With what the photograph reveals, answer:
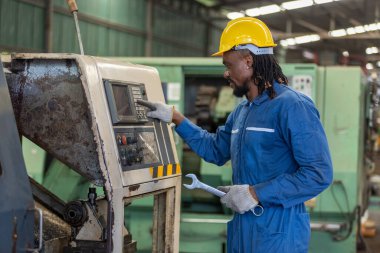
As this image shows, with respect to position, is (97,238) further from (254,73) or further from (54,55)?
(254,73)

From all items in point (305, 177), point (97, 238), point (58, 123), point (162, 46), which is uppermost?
point (162, 46)

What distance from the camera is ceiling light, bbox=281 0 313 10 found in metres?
11.8

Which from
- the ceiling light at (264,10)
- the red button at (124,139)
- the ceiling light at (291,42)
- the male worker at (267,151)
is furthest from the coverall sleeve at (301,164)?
the ceiling light at (291,42)

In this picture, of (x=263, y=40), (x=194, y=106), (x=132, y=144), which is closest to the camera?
(x=132, y=144)

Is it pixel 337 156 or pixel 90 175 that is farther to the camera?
pixel 337 156

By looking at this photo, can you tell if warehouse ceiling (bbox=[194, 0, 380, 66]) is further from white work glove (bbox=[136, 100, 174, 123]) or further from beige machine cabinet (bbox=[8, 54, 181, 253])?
beige machine cabinet (bbox=[8, 54, 181, 253])

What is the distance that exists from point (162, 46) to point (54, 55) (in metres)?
9.23

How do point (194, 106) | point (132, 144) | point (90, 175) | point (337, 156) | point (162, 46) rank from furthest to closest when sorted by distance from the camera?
point (162, 46), point (194, 106), point (337, 156), point (132, 144), point (90, 175)

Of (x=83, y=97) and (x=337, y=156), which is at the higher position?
(x=83, y=97)

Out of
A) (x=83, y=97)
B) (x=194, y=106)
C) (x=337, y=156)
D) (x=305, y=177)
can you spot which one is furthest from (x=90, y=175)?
(x=194, y=106)

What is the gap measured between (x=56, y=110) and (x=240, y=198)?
2.42ft

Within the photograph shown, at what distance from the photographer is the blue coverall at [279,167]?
2.14 m

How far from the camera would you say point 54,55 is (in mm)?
2002

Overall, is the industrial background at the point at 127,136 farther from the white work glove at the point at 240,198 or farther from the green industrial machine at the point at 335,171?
the white work glove at the point at 240,198
